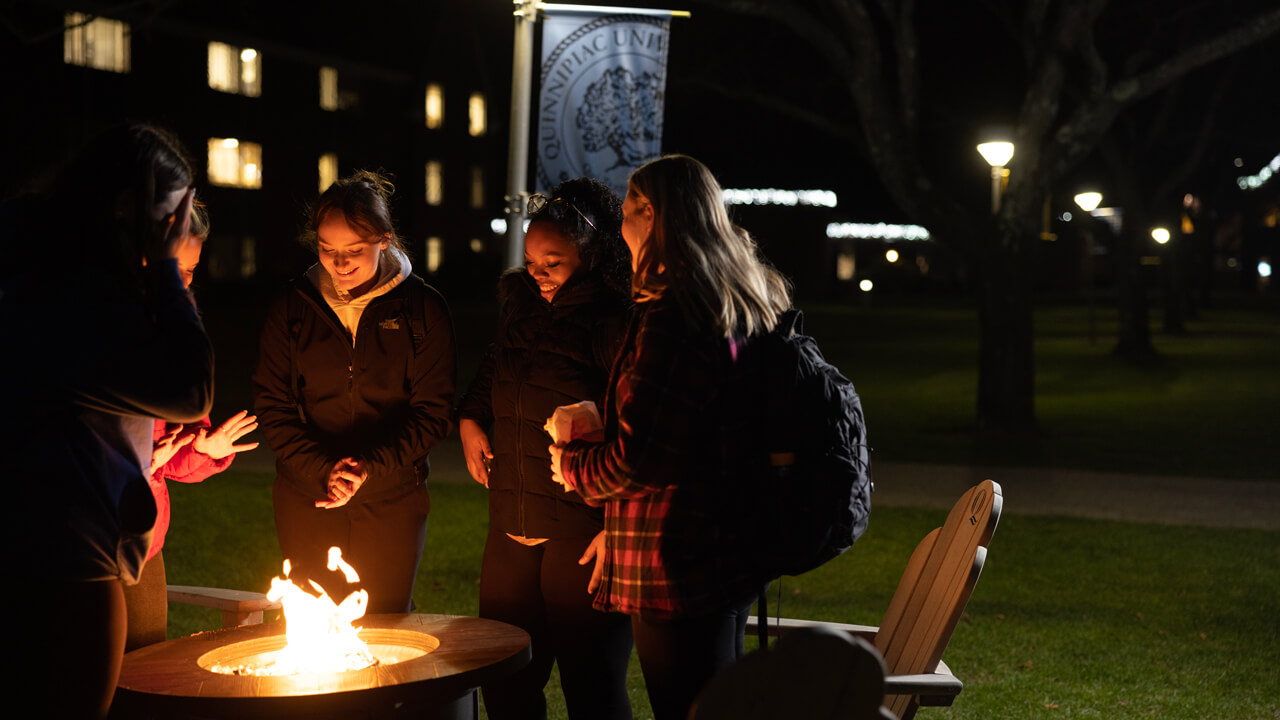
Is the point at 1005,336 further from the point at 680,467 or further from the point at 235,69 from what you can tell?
the point at 235,69

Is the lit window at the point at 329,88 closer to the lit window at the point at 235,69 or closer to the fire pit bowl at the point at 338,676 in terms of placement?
the lit window at the point at 235,69

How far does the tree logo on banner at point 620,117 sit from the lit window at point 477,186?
161ft

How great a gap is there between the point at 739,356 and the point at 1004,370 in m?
13.2

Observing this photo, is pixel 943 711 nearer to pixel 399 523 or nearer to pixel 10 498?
pixel 399 523

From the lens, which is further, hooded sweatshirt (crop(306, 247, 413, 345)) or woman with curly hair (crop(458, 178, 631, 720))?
hooded sweatshirt (crop(306, 247, 413, 345))

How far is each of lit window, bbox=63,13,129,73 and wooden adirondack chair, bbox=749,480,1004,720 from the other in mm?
35332

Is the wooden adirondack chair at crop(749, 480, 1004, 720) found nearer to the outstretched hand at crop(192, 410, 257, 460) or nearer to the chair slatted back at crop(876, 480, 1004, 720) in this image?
the chair slatted back at crop(876, 480, 1004, 720)

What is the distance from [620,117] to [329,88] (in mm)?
40652

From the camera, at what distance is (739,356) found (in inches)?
117

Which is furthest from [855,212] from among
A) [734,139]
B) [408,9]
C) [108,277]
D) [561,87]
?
[108,277]

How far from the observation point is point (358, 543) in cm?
416

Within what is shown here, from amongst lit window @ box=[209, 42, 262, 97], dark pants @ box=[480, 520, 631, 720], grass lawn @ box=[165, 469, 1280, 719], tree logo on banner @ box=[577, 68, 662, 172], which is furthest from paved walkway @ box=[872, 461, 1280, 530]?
lit window @ box=[209, 42, 262, 97]

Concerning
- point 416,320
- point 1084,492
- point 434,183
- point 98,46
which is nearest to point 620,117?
point 416,320

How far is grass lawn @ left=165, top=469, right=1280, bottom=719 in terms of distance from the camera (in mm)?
6031
